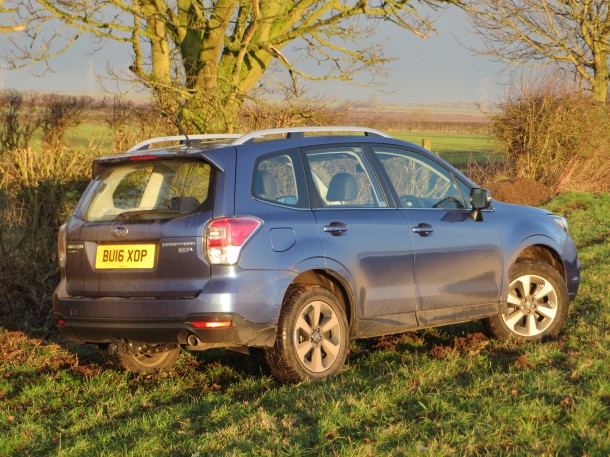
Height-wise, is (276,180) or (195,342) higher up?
(276,180)

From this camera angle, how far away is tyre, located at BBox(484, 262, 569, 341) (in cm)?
847

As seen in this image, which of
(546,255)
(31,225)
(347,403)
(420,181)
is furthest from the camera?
(31,225)

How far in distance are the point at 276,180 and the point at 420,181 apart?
188 centimetres

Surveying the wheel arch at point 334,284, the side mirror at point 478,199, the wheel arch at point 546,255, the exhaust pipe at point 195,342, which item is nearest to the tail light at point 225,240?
the exhaust pipe at point 195,342

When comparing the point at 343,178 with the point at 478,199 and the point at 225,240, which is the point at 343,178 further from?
the point at 225,240

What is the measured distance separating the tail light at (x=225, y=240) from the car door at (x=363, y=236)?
2.43 ft

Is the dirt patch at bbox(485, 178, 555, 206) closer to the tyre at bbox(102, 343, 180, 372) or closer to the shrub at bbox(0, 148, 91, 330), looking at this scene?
the shrub at bbox(0, 148, 91, 330)

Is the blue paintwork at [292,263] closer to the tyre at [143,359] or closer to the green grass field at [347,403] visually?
the green grass field at [347,403]

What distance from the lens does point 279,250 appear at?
6.66m

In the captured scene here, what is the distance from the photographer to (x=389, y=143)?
7.96 meters

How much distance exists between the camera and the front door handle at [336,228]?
7031 millimetres

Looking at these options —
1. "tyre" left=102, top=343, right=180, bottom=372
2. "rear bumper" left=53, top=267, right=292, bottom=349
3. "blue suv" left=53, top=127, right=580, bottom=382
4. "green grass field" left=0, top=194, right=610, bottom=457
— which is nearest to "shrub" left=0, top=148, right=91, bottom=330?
"green grass field" left=0, top=194, right=610, bottom=457

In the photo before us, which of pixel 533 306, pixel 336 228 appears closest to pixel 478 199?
pixel 533 306

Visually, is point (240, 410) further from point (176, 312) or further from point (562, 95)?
point (562, 95)
